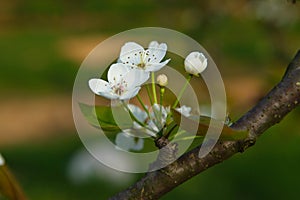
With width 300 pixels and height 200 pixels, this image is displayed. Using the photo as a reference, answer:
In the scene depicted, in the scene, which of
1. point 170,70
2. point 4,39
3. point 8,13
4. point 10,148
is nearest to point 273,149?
point 10,148

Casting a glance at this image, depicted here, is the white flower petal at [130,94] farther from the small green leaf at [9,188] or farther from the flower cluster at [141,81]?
the small green leaf at [9,188]

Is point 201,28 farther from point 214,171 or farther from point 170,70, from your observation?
point 214,171

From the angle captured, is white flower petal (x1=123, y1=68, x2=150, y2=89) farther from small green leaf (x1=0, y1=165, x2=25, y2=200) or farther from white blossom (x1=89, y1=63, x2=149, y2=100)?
small green leaf (x1=0, y1=165, x2=25, y2=200)

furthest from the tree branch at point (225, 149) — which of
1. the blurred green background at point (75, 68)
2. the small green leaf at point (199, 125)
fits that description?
the blurred green background at point (75, 68)

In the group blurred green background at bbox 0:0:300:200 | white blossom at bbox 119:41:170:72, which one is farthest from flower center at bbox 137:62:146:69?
blurred green background at bbox 0:0:300:200

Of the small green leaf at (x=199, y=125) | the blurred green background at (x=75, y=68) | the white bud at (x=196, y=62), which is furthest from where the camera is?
the blurred green background at (x=75, y=68)

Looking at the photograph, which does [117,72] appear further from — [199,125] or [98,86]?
[199,125]

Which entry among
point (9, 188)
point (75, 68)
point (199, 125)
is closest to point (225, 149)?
point (199, 125)
